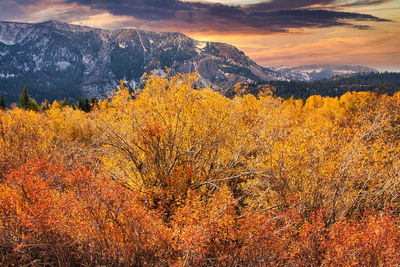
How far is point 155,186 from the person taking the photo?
21.9 metres

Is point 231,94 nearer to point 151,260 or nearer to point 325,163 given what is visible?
point 325,163

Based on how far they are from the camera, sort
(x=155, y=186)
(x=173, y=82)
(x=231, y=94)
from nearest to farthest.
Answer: (x=155, y=186), (x=173, y=82), (x=231, y=94)

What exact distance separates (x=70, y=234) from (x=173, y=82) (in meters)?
15.5

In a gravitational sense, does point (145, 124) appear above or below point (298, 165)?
above

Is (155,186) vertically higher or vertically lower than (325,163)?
lower

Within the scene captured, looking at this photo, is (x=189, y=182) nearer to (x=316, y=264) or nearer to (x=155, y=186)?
(x=155, y=186)

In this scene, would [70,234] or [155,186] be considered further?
[155,186]


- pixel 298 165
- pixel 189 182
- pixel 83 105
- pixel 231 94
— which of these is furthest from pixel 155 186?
pixel 83 105

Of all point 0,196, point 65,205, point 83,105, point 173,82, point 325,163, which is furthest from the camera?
point 83,105

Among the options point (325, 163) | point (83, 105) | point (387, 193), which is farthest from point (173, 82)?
point (83, 105)

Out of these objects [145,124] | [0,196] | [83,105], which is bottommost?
[83,105]

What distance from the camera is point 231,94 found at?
36844 millimetres

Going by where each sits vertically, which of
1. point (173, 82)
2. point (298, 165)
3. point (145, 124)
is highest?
point (173, 82)

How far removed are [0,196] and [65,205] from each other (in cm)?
561
